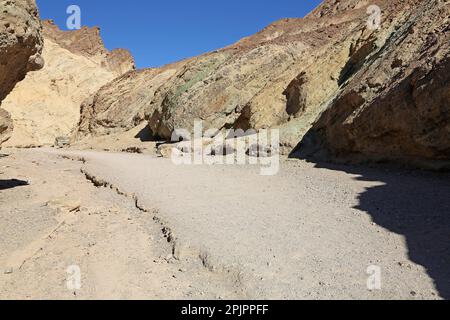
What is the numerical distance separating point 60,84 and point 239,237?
43.7 meters

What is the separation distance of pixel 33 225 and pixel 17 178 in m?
4.51

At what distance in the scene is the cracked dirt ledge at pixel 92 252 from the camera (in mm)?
4008

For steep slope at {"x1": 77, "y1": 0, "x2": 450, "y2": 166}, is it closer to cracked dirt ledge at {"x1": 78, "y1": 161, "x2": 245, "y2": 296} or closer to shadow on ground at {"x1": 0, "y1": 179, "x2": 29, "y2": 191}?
cracked dirt ledge at {"x1": 78, "y1": 161, "x2": 245, "y2": 296}

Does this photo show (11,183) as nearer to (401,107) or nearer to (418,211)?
(418,211)

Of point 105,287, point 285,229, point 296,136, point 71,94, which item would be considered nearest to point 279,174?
point 296,136

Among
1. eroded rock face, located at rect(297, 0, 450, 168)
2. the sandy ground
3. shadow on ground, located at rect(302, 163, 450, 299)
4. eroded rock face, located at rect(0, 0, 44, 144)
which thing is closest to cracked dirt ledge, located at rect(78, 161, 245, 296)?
the sandy ground

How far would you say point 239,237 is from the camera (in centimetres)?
510

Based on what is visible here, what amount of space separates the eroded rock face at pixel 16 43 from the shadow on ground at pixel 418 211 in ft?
20.5

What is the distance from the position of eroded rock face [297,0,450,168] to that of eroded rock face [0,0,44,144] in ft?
21.0

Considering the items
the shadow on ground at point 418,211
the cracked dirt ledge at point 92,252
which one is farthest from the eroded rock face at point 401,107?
the cracked dirt ledge at point 92,252

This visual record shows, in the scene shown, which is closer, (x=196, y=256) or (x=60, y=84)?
(x=196, y=256)

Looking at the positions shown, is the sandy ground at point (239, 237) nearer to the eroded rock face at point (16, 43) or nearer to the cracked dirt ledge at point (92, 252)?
the cracked dirt ledge at point (92, 252)

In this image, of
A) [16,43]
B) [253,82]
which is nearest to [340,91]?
[253,82]

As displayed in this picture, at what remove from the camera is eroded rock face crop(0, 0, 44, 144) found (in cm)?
733
